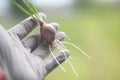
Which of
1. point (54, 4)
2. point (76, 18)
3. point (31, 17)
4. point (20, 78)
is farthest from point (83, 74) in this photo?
point (54, 4)

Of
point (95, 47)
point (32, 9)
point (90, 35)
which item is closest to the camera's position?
point (32, 9)

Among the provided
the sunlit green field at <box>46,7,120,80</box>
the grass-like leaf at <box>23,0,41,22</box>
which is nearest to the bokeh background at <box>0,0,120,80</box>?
the sunlit green field at <box>46,7,120,80</box>

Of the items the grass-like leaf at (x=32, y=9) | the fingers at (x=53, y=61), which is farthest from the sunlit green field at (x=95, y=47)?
the fingers at (x=53, y=61)

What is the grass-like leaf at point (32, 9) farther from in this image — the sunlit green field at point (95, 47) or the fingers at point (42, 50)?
the sunlit green field at point (95, 47)

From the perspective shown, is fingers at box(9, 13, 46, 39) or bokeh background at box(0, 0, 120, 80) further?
bokeh background at box(0, 0, 120, 80)

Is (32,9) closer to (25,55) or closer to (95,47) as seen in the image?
(25,55)

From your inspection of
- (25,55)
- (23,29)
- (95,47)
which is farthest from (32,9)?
(95,47)

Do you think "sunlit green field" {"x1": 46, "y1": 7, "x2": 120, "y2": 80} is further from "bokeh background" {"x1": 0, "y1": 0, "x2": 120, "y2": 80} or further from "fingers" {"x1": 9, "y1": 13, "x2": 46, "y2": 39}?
"fingers" {"x1": 9, "y1": 13, "x2": 46, "y2": 39}
